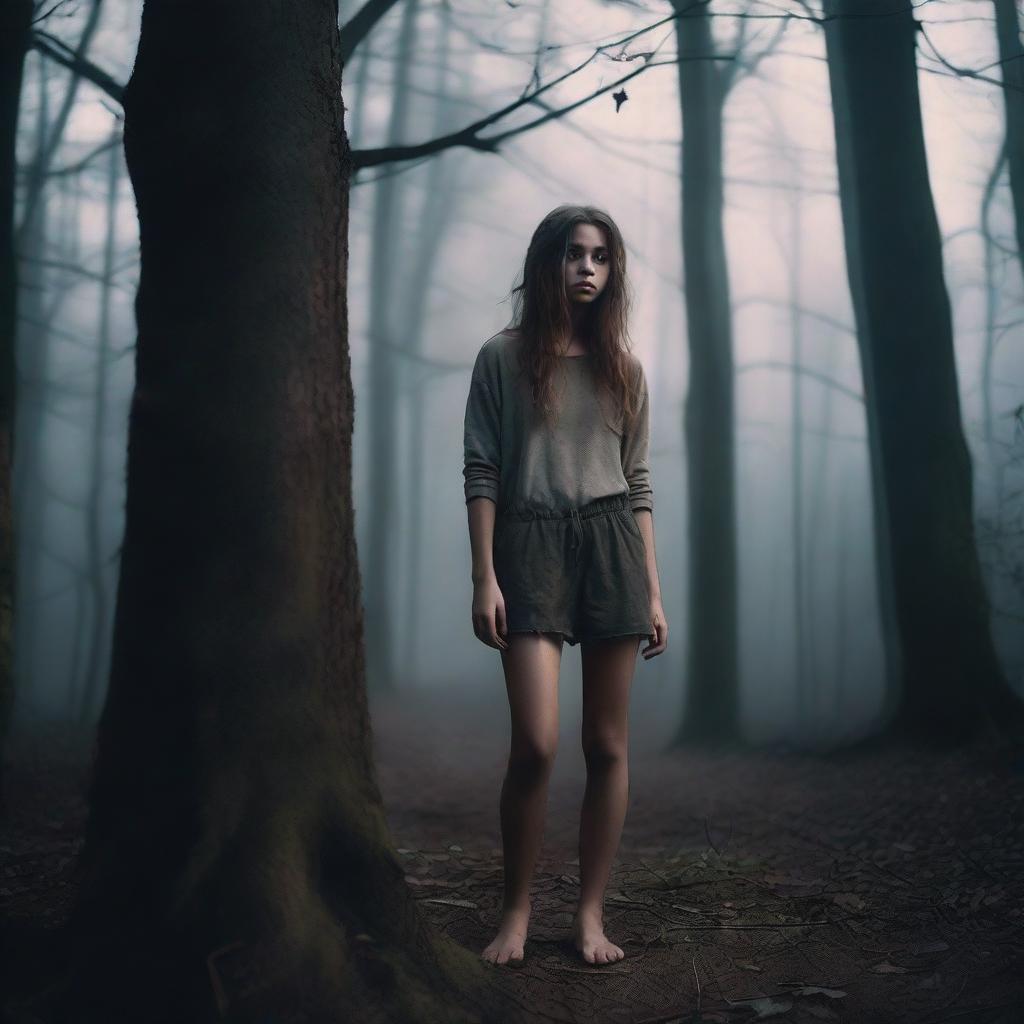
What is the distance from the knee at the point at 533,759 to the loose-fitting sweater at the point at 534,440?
646 millimetres

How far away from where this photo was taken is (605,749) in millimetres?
2713

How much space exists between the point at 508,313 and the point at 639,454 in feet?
20.8

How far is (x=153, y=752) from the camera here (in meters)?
2.13

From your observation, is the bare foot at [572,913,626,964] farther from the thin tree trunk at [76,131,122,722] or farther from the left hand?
Result: the thin tree trunk at [76,131,122,722]

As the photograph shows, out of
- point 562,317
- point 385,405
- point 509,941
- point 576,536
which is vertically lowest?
point 509,941

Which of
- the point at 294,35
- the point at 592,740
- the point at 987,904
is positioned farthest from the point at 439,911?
the point at 294,35

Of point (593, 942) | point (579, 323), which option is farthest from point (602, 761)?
point (579, 323)

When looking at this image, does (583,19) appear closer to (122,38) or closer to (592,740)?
(122,38)

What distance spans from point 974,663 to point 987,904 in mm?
2390

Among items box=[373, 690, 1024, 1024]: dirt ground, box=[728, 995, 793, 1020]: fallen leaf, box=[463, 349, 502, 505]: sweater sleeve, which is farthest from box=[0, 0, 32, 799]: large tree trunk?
box=[728, 995, 793, 1020]: fallen leaf

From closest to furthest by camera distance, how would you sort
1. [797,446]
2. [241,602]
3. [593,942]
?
[241,602], [593,942], [797,446]

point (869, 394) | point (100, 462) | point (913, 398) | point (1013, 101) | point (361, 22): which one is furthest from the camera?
point (100, 462)

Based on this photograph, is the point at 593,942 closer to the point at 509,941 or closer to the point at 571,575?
the point at 509,941

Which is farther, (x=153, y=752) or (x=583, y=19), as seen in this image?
(x=583, y=19)
